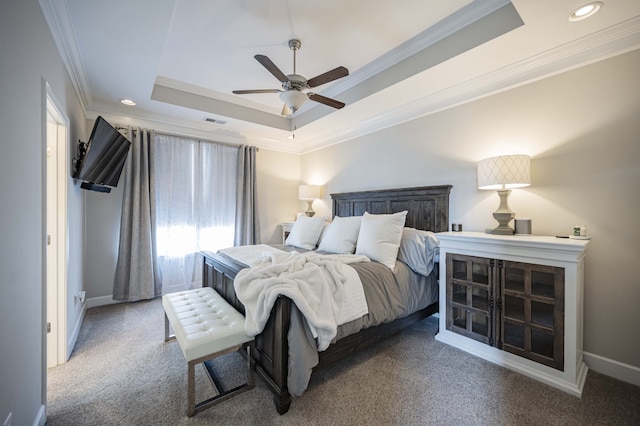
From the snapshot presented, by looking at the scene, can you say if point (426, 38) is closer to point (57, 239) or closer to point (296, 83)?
point (296, 83)

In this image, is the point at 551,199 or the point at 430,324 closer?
the point at 551,199

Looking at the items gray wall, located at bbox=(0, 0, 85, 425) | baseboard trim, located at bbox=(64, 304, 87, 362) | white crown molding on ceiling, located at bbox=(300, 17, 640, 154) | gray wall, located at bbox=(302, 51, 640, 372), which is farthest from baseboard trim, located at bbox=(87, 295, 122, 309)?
gray wall, located at bbox=(302, 51, 640, 372)

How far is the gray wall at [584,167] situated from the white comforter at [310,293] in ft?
5.57

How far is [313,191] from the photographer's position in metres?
4.77

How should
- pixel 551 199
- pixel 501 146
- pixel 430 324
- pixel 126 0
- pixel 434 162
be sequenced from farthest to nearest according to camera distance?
1. pixel 434 162
2. pixel 430 324
3. pixel 501 146
4. pixel 551 199
5. pixel 126 0

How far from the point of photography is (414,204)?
3.33 m

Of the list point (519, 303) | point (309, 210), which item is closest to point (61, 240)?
point (309, 210)

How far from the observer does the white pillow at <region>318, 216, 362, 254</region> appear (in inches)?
118

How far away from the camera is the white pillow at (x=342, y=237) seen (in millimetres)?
3006

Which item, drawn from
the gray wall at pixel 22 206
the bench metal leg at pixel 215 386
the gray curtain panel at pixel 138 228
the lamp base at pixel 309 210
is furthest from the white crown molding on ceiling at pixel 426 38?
the bench metal leg at pixel 215 386

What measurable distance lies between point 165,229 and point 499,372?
4336 mm

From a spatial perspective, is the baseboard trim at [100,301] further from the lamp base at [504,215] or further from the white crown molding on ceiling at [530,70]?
the lamp base at [504,215]

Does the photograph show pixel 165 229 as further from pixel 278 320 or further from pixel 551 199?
pixel 551 199

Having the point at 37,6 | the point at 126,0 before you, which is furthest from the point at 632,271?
the point at 37,6
